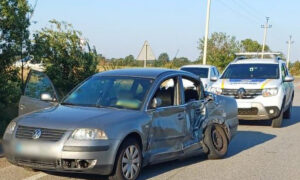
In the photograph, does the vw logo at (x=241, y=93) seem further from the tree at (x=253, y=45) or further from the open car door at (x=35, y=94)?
the tree at (x=253, y=45)

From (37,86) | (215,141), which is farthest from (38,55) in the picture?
(215,141)

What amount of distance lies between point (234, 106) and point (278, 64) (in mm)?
5113

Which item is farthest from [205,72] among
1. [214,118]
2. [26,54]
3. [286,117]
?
[214,118]

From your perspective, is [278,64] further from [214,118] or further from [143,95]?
[143,95]

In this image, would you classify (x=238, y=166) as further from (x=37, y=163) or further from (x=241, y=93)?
(x=241, y=93)

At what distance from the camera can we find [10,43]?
415 inches

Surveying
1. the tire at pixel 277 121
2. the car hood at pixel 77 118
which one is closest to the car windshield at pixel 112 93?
the car hood at pixel 77 118

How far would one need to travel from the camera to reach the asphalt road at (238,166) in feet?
21.8

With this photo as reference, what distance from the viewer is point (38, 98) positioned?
7.85m

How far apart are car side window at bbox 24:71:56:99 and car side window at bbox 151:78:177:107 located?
200 centimetres

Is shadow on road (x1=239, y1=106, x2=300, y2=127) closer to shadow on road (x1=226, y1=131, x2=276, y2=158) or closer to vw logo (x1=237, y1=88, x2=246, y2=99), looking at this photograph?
vw logo (x1=237, y1=88, x2=246, y2=99)

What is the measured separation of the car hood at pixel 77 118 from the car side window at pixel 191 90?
5.14ft

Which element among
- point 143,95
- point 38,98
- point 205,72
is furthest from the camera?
point 205,72

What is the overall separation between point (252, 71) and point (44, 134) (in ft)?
29.2
